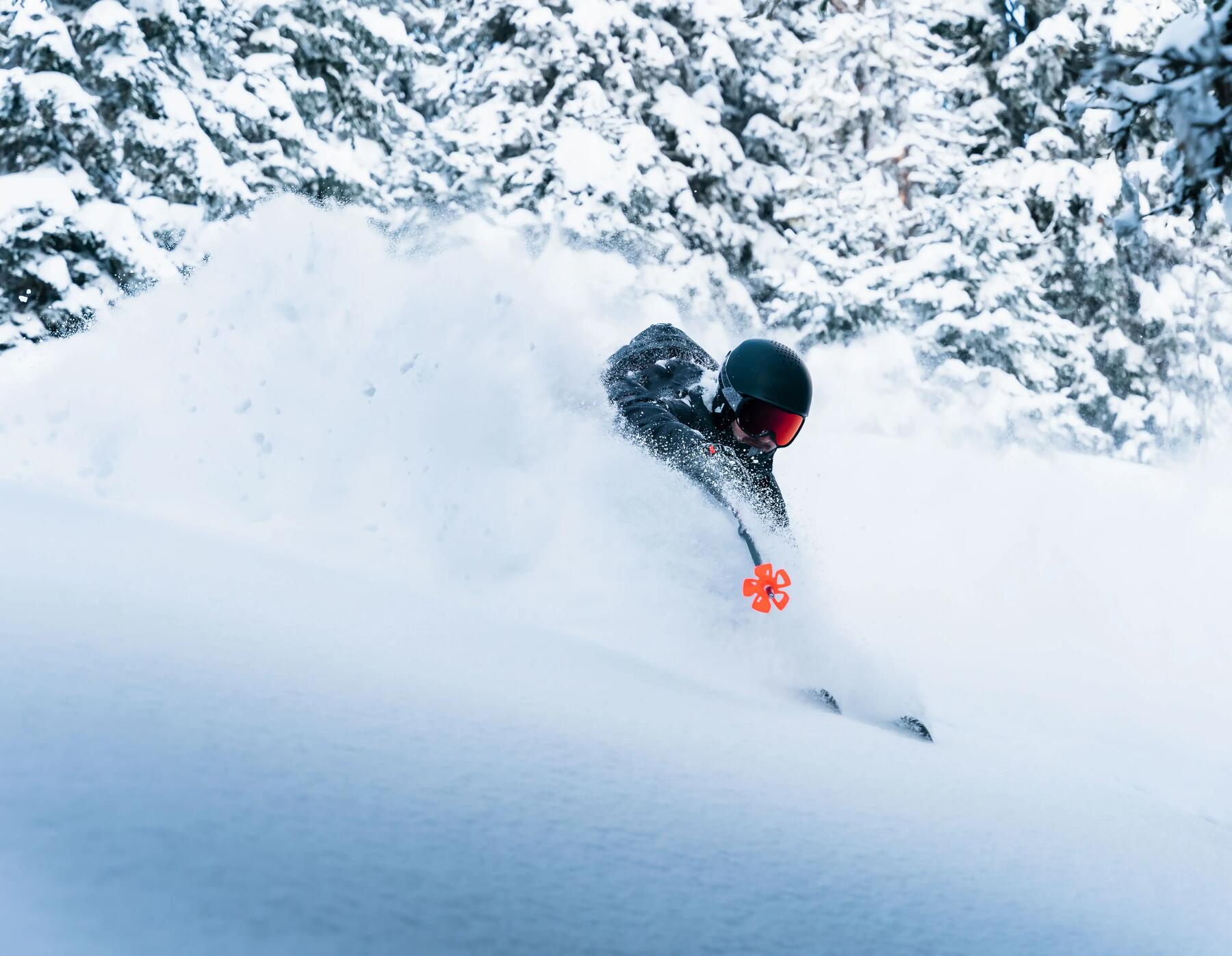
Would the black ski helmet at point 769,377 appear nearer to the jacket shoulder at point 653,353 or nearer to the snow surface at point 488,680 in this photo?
the snow surface at point 488,680

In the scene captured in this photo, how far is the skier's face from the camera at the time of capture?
4586mm

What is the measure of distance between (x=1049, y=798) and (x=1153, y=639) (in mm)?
4615

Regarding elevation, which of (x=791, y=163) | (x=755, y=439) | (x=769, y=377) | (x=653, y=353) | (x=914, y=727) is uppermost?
(x=791, y=163)

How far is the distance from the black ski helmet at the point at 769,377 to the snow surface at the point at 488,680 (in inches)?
20.9

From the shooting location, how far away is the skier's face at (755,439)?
459cm

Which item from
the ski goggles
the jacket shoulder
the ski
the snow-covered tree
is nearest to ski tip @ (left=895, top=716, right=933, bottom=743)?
the ski

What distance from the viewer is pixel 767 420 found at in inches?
178

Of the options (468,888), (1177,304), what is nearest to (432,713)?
(468,888)

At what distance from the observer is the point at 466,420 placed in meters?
5.23

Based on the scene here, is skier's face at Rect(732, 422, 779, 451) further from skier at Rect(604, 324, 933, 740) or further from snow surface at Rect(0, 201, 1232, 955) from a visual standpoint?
snow surface at Rect(0, 201, 1232, 955)

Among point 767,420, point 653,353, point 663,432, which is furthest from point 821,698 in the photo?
→ point 653,353

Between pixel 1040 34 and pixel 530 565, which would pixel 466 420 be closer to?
pixel 530 565

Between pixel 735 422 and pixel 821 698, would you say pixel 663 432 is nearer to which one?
pixel 735 422

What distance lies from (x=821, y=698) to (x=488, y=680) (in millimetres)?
1645
